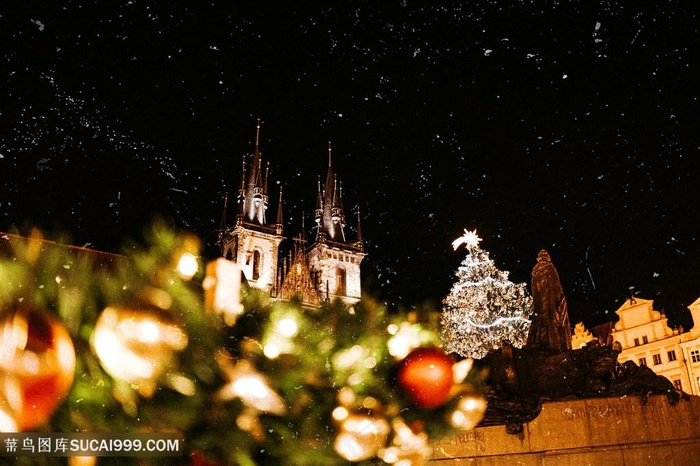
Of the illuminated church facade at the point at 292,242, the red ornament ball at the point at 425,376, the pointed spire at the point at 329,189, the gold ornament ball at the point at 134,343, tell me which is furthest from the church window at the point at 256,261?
the gold ornament ball at the point at 134,343

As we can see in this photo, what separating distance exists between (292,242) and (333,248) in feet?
18.1

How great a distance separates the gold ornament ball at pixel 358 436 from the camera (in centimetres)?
426

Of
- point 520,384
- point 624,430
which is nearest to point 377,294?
point 520,384

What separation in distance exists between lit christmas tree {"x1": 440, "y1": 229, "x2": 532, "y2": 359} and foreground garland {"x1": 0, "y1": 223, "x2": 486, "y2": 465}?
18187 millimetres

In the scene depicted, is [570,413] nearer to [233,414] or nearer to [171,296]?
[233,414]

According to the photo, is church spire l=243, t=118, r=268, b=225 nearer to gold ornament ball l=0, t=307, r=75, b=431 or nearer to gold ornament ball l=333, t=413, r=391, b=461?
gold ornament ball l=333, t=413, r=391, b=461

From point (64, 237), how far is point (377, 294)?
2.42m

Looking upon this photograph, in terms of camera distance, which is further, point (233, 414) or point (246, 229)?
point (246, 229)

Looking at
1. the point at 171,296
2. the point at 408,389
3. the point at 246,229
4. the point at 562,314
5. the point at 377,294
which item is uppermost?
the point at 246,229

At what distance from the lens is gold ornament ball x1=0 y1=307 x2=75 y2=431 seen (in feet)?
9.06

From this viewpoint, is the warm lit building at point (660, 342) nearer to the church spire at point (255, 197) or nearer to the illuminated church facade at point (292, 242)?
the illuminated church facade at point (292, 242)

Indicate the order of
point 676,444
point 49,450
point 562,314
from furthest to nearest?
point 562,314, point 676,444, point 49,450

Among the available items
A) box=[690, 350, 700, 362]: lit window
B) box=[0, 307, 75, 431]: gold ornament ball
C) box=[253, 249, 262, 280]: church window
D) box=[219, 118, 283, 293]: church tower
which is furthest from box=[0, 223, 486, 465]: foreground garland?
box=[253, 249, 262, 280]: church window

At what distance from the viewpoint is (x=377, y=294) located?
470 centimetres
